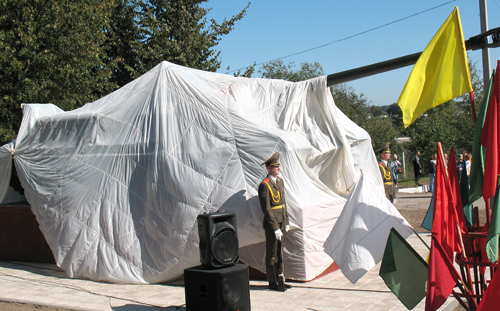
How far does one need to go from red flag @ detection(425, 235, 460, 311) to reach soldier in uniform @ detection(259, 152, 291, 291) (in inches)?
102

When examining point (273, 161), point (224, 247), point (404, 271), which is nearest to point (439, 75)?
point (404, 271)

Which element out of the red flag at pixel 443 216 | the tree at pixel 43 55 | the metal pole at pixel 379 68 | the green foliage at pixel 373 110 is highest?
the green foliage at pixel 373 110

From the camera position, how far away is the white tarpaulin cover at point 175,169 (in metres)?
6.71

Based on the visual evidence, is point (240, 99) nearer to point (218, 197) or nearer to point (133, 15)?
point (218, 197)

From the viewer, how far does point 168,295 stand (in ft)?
20.8

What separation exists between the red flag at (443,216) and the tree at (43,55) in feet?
34.1

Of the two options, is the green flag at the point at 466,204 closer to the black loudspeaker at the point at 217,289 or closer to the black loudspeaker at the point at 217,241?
the black loudspeaker at the point at 217,289

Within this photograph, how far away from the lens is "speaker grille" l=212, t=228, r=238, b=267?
509cm

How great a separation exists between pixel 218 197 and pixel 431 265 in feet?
11.5

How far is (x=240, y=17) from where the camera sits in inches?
774

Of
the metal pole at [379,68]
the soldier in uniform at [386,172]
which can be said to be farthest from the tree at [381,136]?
the metal pole at [379,68]

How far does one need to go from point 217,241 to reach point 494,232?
2.83m

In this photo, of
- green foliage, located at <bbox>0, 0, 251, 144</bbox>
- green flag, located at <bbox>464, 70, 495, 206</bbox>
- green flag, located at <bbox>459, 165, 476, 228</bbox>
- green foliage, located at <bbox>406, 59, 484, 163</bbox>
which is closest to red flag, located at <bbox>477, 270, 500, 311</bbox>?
green flag, located at <bbox>464, 70, 495, 206</bbox>

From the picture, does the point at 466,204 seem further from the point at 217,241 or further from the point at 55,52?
the point at 55,52
